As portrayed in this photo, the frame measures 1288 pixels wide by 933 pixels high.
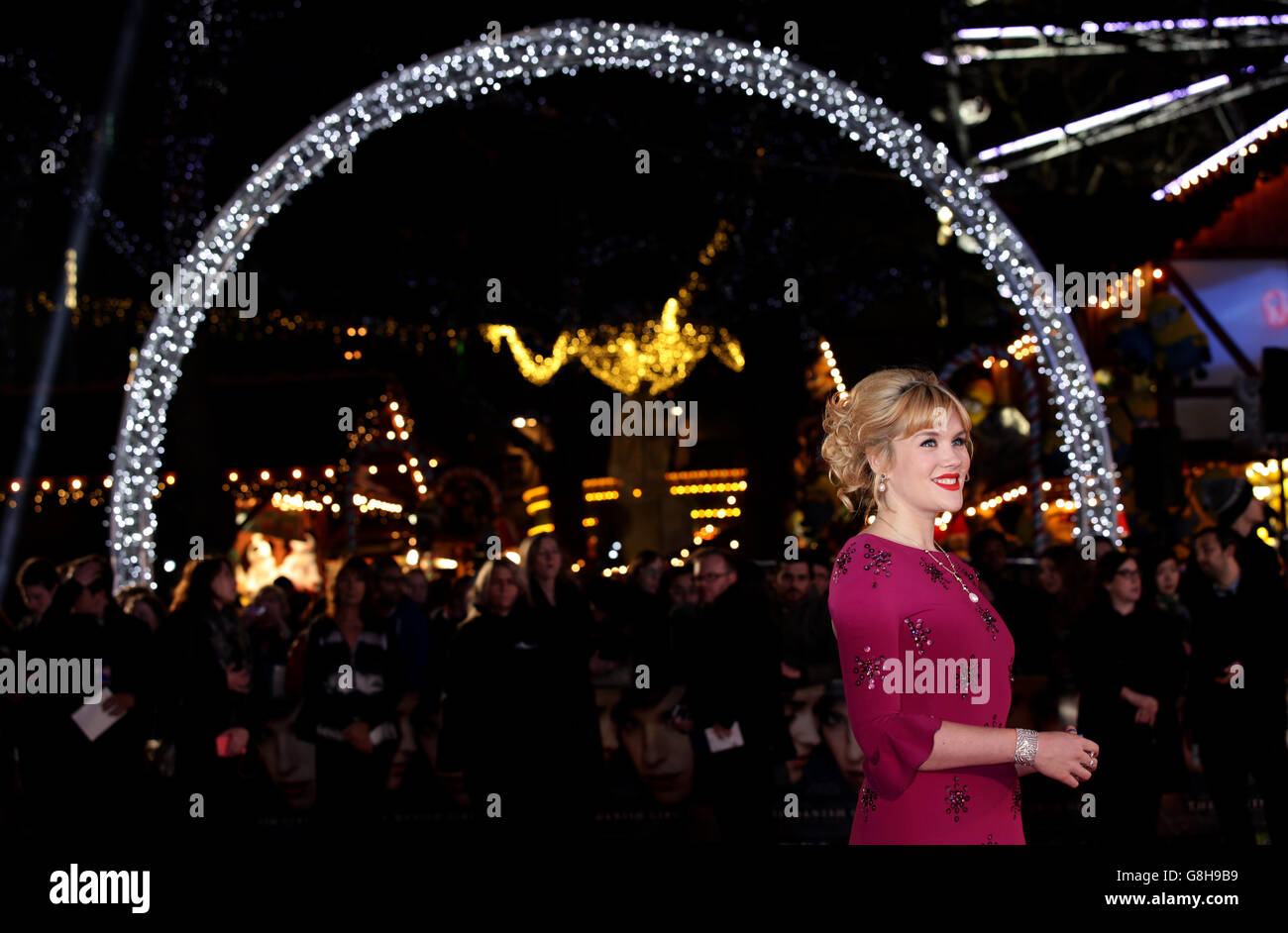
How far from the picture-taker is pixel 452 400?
2477 centimetres

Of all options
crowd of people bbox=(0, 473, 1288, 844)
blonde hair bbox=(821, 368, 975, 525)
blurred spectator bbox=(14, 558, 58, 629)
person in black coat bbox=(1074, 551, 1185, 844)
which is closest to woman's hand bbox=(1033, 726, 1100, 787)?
blonde hair bbox=(821, 368, 975, 525)

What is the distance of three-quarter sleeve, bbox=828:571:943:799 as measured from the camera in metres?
2.92

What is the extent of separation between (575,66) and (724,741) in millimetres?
5667

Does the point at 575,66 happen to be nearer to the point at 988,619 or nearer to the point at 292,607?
the point at 292,607

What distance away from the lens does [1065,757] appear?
2871 millimetres

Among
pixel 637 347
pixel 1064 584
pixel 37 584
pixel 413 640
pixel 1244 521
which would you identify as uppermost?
pixel 637 347

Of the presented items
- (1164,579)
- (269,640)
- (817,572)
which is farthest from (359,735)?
(1164,579)

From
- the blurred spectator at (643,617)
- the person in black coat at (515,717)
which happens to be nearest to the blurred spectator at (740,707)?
the person in black coat at (515,717)

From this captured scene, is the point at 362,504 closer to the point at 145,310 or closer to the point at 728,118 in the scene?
the point at 145,310

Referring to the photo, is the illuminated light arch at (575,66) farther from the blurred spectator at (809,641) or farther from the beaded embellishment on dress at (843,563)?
the beaded embellishment on dress at (843,563)
